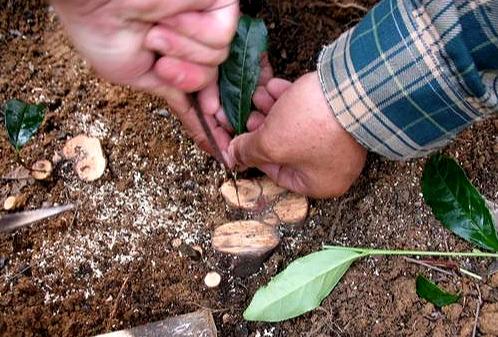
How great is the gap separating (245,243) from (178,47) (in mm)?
323

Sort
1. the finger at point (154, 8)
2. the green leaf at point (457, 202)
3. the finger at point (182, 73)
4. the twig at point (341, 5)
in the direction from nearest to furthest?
the finger at point (154, 8) < the finger at point (182, 73) < the green leaf at point (457, 202) < the twig at point (341, 5)

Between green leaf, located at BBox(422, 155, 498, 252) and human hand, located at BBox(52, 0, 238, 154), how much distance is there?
1.15ft

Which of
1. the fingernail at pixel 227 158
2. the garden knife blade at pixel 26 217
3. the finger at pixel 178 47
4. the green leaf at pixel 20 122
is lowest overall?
the fingernail at pixel 227 158

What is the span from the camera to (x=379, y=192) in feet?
3.91

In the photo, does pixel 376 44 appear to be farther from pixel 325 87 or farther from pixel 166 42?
pixel 166 42

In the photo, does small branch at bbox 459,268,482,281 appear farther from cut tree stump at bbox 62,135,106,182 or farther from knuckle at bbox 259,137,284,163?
cut tree stump at bbox 62,135,106,182

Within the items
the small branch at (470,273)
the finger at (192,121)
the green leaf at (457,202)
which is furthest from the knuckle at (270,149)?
the small branch at (470,273)

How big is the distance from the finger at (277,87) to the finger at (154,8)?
10.3 inches

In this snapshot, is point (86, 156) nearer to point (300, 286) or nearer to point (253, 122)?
point (253, 122)

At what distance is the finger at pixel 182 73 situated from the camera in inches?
39.4

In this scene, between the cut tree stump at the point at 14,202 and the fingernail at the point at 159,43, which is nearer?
the fingernail at the point at 159,43

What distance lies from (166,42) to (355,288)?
0.46 metres

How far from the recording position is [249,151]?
3.70ft

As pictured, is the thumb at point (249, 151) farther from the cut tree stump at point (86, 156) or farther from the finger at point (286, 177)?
the cut tree stump at point (86, 156)
